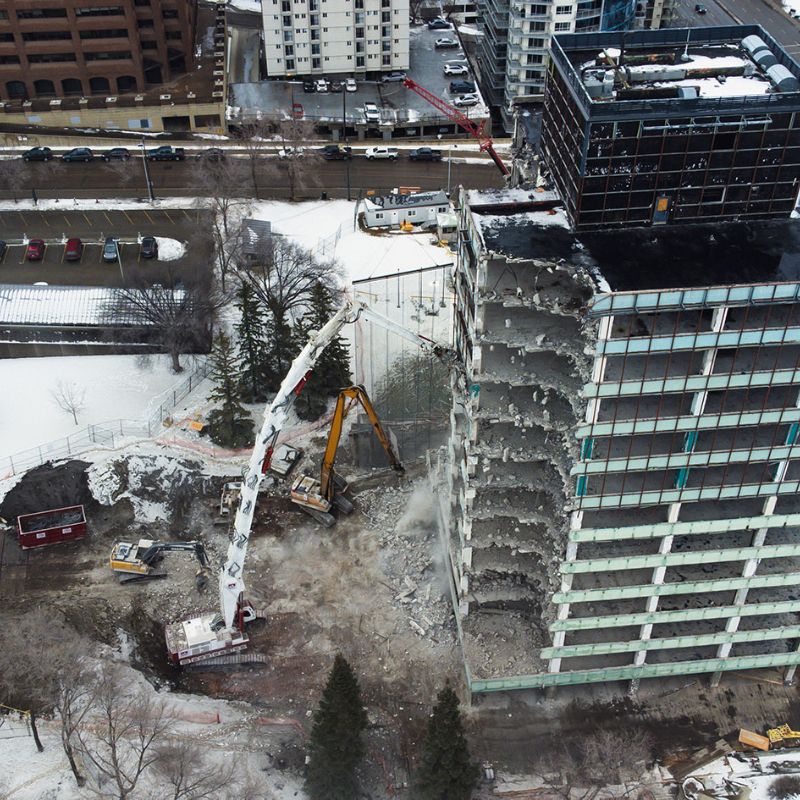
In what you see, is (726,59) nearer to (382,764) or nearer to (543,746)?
(543,746)

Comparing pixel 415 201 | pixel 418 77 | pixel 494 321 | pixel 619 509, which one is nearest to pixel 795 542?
pixel 619 509

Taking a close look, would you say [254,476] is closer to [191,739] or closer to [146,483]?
[191,739]

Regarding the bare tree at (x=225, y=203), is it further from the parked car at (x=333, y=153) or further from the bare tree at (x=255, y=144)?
the parked car at (x=333, y=153)

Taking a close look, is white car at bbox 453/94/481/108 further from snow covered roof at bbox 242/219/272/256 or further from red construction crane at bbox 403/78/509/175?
snow covered roof at bbox 242/219/272/256

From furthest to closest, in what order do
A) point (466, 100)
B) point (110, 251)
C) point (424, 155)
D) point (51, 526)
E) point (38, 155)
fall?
point (466, 100)
point (424, 155)
point (38, 155)
point (110, 251)
point (51, 526)

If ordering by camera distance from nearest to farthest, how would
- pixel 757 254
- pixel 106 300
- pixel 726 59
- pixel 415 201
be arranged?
pixel 757 254, pixel 726 59, pixel 106 300, pixel 415 201

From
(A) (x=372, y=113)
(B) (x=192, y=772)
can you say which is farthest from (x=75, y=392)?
(A) (x=372, y=113)
